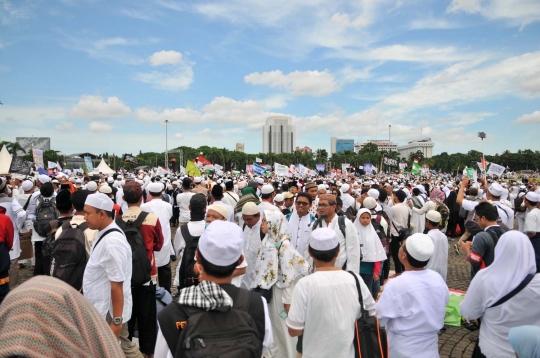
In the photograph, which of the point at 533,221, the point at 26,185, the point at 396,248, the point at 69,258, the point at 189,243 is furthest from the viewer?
the point at 26,185

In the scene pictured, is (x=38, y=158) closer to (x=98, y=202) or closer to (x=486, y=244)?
(x=98, y=202)

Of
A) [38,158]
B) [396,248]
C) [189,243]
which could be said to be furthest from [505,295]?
[38,158]

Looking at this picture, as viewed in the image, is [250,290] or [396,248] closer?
[250,290]

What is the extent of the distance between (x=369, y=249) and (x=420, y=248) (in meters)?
2.88

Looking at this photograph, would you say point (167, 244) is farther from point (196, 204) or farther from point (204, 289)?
point (204, 289)

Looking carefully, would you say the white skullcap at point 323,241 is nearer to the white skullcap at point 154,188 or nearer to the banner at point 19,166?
the white skullcap at point 154,188

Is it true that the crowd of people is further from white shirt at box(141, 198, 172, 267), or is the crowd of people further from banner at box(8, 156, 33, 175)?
banner at box(8, 156, 33, 175)

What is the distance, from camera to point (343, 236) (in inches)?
197

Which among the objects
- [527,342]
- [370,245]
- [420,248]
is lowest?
[370,245]

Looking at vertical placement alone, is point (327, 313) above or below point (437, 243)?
above

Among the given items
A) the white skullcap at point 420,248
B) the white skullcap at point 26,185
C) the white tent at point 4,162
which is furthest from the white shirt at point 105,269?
the white tent at point 4,162

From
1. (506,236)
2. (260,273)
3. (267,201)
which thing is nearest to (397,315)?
(506,236)

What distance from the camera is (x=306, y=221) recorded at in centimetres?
556

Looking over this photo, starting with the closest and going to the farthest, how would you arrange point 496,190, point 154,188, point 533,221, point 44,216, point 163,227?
point 533,221, point 163,227, point 154,188, point 44,216, point 496,190
